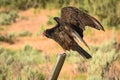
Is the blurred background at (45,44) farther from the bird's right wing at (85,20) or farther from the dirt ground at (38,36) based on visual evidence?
the bird's right wing at (85,20)

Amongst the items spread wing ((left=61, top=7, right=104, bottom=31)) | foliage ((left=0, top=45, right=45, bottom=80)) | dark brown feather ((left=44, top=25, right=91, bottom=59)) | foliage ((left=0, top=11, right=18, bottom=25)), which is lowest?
foliage ((left=0, top=11, right=18, bottom=25))

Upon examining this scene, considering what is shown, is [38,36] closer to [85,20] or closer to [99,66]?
[99,66]

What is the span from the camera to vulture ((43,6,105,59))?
481cm

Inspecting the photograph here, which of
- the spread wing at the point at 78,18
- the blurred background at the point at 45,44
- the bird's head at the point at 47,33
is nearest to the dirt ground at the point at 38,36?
the blurred background at the point at 45,44

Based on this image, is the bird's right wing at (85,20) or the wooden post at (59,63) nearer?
the wooden post at (59,63)

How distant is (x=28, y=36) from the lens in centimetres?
1391

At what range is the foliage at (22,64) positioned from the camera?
7.87 metres

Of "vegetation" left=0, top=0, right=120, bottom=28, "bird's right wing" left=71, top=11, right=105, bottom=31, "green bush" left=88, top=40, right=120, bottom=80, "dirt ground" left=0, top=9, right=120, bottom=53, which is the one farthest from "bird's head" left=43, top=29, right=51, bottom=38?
"vegetation" left=0, top=0, right=120, bottom=28

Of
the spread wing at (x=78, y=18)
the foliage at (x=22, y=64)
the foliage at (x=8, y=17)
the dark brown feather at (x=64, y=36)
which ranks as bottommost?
the foliage at (x=8, y=17)

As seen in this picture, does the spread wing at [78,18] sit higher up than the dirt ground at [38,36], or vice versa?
the spread wing at [78,18]

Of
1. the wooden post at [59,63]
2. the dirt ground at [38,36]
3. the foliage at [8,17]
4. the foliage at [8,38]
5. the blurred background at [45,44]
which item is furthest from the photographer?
the foliage at [8,17]

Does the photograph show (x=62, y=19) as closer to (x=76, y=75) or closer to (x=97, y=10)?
(x=76, y=75)

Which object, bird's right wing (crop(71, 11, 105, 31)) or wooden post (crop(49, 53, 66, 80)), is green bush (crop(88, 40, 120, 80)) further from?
wooden post (crop(49, 53, 66, 80))

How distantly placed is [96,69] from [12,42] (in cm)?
543
